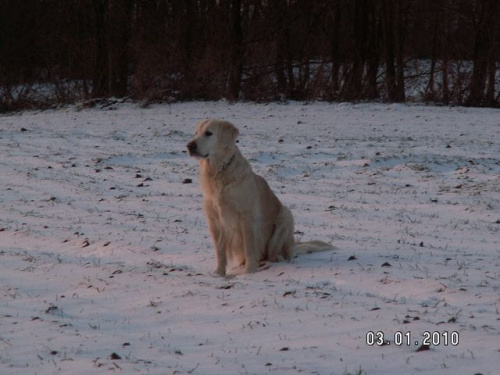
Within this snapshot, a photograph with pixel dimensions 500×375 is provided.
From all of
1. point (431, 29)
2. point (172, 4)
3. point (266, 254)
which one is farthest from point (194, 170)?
point (431, 29)

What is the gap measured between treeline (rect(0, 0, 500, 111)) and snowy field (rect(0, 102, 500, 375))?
10.2m

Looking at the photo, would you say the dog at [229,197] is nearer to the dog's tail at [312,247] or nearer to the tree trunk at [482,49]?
the dog's tail at [312,247]

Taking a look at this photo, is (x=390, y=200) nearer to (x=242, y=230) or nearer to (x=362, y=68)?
(x=242, y=230)

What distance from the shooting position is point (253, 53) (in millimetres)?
27969

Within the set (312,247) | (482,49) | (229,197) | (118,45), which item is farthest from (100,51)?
(229,197)

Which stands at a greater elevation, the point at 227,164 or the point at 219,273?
the point at 227,164

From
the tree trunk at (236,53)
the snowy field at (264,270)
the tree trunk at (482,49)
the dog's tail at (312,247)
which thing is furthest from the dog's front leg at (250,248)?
the tree trunk at (482,49)

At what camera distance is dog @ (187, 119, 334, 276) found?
6902 millimetres

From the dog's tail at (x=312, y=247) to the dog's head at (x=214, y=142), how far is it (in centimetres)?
132

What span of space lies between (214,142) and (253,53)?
70.8 feet

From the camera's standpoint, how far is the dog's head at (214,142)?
6891mm

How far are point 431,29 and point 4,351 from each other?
32.9m

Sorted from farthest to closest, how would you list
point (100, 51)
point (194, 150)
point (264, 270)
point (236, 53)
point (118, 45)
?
point (118, 45) < point (100, 51) < point (236, 53) < point (264, 270) < point (194, 150)

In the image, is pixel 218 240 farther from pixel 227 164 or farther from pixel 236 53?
pixel 236 53
